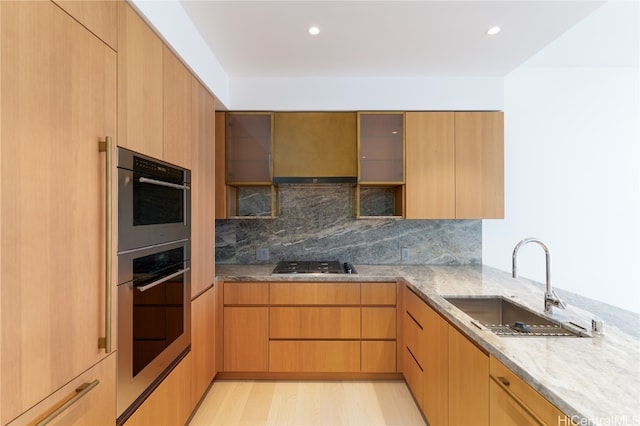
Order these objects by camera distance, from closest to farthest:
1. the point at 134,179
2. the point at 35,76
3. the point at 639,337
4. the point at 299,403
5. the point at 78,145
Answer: the point at 35,76 → the point at 78,145 → the point at 639,337 → the point at 134,179 → the point at 299,403

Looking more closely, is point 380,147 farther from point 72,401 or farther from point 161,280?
point 72,401

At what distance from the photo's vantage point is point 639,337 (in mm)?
1256

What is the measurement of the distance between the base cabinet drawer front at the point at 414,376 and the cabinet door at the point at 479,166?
50.5 inches

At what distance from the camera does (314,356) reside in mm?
2541

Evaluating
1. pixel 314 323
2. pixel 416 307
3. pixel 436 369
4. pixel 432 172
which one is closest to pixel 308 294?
pixel 314 323

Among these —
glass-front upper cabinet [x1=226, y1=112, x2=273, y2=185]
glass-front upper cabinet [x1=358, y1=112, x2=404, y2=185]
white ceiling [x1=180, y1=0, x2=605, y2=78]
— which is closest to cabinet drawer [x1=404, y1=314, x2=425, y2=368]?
glass-front upper cabinet [x1=358, y1=112, x2=404, y2=185]

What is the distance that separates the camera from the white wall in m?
2.82

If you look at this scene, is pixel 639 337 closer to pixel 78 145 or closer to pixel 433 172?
pixel 433 172

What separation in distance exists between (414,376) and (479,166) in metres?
1.80

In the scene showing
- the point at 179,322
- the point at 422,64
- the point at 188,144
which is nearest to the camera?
the point at 179,322

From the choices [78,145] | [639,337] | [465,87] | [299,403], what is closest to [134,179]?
[78,145]

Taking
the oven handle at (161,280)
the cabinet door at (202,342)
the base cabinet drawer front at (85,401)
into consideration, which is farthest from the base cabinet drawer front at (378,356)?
the base cabinet drawer front at (85,401)

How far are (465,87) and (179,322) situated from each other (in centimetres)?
288

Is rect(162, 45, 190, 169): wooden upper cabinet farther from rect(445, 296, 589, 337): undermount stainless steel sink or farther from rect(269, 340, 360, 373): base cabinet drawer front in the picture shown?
rect(445, 296, 589, 337): undermount stainless steel sink
